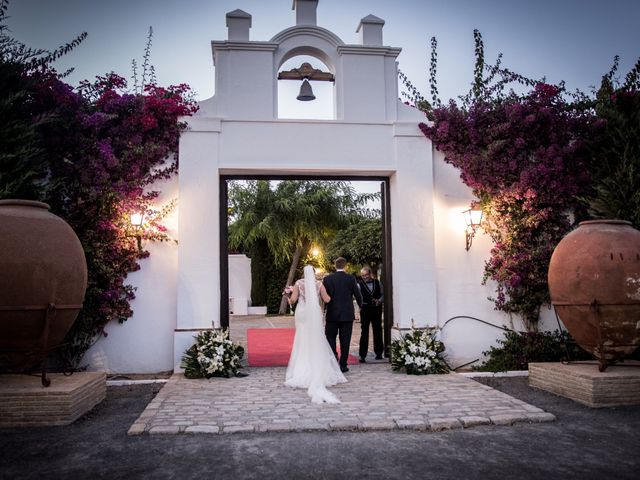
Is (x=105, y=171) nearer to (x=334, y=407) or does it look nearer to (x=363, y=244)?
(x=334, y=407)

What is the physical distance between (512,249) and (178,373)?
5.81 m

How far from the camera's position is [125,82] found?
29.9ft

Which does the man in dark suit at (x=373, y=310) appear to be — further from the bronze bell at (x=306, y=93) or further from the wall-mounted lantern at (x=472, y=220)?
the bronze bell at (x=306, y=93)

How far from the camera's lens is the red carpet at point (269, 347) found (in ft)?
31.5

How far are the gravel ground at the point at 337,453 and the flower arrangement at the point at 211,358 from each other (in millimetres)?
2253

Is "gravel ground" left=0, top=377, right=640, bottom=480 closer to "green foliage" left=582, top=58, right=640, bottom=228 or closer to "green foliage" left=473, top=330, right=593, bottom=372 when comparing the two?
"green foliage" left=473, top=330, right=593, bottom=372

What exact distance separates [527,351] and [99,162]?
24.6 ft

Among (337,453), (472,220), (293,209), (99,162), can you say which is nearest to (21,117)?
(99,162)

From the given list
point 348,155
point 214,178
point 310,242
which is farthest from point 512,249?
point 310,242

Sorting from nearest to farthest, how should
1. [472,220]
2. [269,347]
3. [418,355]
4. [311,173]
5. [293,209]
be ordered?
1. [418,355]
2. [472,220]
3. [311,173]
4. [269,347]
5. [293,209]

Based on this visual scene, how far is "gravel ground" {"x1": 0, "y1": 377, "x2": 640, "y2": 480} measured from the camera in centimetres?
402

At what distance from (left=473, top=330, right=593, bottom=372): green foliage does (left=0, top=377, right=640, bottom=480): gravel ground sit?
10.4 ft

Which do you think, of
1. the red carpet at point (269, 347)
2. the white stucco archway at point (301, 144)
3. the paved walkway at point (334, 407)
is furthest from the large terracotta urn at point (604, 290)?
the red carpet at point (269, 347)

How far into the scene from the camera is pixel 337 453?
4.47m
